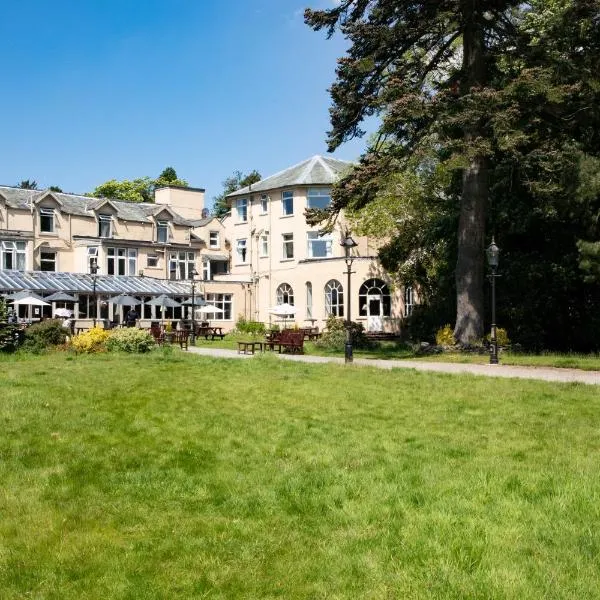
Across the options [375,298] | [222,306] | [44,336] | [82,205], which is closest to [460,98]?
Answer: [44,336]

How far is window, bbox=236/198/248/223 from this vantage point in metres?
53.8

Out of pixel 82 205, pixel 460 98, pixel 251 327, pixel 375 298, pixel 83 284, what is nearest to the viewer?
pixel 460 98

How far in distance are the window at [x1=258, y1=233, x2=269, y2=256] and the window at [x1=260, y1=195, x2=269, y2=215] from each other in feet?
5.68

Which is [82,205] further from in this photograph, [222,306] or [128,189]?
[128,189]

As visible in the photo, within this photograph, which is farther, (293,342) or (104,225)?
(104,225)

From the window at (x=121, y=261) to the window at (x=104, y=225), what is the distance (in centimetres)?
159

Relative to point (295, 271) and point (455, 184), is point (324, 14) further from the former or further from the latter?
point (295, 271)

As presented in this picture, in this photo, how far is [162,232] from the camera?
182ft

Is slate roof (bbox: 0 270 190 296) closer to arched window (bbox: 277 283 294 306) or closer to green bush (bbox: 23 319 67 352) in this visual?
arched window (bbox: 277 283 294 306)

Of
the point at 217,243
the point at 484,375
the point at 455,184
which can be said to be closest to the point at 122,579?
the point at 484,375

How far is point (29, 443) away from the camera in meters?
8.61

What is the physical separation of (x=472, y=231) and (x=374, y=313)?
18.6 m

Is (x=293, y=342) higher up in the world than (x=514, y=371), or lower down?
higher up

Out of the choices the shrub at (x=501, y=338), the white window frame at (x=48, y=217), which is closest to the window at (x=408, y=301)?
the shrub at (x=501, y=338)
